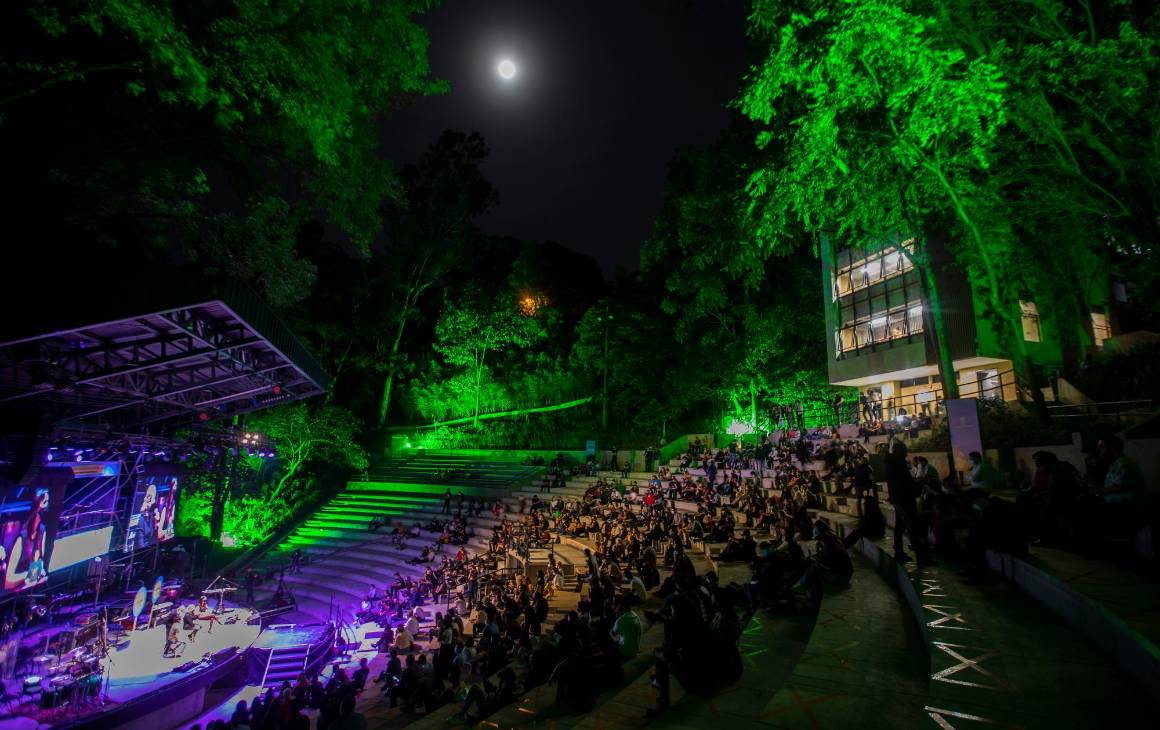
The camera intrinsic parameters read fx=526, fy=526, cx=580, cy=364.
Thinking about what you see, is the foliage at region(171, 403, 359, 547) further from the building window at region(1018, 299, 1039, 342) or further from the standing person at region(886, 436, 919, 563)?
the building window at region(1018, 299, 1039, 342)

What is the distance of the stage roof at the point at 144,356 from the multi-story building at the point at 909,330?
18.4 m

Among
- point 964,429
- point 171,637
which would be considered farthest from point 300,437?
point 964,429

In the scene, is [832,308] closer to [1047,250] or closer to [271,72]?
[1047,250]

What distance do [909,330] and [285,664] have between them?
967 inches

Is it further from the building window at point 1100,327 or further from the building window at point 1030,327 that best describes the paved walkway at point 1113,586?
the building window at point 1100,327

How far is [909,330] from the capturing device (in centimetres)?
2228

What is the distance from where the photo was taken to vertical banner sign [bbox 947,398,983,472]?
356 inches

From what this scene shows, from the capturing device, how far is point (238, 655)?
1166 cm

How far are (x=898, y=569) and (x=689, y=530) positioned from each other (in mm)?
7174

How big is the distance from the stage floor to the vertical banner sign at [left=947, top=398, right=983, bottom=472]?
15311 millimetres

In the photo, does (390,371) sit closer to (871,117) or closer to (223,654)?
(223,654)

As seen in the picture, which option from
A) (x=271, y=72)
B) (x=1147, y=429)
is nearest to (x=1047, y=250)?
(x=1147, y=429)

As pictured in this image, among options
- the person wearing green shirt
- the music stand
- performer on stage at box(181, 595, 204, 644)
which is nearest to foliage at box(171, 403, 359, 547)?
the music stand

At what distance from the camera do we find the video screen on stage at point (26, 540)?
31.8ft
